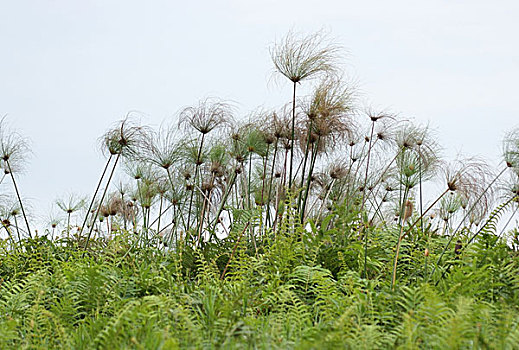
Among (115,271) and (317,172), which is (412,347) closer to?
(115,271)

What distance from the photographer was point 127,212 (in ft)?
23.2

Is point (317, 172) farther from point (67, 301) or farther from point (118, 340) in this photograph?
point (118, 340)

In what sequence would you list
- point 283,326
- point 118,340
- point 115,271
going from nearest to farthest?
point 118,340 → point 283,326 → point 115,271

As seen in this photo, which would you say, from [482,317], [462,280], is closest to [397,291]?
[462,280]

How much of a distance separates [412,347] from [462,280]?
1.25m

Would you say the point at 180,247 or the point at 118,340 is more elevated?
the point at 180,247

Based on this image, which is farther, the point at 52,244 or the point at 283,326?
the point at 52,244

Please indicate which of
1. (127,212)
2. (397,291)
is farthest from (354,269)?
(127,212)

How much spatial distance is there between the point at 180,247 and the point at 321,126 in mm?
1572

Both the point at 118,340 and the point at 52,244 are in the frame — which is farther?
the point at 52,244

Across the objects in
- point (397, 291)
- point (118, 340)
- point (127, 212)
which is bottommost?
point (118, 340)

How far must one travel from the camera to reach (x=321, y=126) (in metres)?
5.00

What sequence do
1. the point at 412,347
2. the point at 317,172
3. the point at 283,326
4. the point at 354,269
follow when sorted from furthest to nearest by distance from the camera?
1. the point at 317,172
2. the point at 354,269
3. the point at 283,326
4. the point at 412,347

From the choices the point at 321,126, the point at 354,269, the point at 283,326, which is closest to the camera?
the point at 283,326
